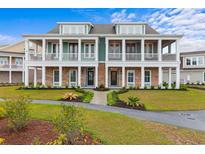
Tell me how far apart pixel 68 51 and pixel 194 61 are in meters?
24.7

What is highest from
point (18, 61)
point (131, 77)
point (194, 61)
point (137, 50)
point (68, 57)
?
point (137, 50)

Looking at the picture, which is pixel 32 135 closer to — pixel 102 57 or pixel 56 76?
pixel 56 76

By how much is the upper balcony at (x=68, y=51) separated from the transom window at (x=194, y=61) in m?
21.8

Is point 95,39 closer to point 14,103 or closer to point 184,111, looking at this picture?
point 184,111

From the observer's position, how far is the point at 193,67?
35.9 meters

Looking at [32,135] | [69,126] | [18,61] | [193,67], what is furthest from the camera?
[193,67]

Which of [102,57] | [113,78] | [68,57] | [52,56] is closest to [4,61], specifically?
[52,56]

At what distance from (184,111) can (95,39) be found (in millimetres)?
13639

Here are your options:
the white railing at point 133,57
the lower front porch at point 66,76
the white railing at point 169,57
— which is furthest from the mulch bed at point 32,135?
the white railing at point 169,57

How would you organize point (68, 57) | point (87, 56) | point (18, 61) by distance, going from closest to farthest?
point (68, 57), point (87, 56), point (18, 61)

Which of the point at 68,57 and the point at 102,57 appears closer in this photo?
the point at 68,57

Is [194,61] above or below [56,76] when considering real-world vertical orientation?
above

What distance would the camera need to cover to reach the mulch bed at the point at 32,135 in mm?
5586
